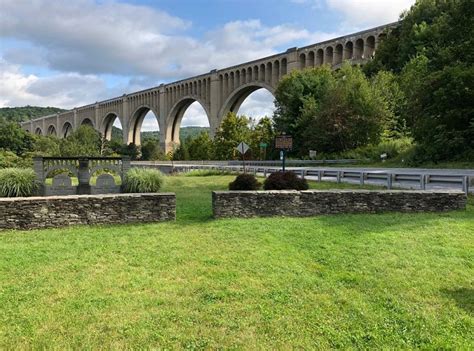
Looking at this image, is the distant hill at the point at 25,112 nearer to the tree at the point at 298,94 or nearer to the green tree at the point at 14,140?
the green tree at the point at 14,140

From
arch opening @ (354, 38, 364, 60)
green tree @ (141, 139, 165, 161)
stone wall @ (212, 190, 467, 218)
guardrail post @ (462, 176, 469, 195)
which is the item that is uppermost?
arch opening @ (354, 38, 364, 60)

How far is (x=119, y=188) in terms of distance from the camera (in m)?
14.4

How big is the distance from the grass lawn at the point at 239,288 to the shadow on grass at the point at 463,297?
0.02m

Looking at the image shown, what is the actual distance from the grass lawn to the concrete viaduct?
152 feet

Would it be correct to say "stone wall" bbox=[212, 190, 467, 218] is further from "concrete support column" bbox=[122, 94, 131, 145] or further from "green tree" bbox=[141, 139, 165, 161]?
"concrete support column" bbox=[122, 94, 131, 145]

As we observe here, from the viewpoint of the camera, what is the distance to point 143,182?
13438 mm

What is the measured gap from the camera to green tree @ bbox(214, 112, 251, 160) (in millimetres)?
53375

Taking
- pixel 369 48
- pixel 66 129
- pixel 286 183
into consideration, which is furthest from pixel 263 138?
pixel 66 129

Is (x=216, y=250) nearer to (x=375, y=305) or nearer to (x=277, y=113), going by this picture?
(x=375, y=305)

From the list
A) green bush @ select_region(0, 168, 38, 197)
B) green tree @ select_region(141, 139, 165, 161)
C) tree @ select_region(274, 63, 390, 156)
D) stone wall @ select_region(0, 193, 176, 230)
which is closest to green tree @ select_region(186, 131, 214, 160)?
green tree @ select_region(141, 139, 165, 161)

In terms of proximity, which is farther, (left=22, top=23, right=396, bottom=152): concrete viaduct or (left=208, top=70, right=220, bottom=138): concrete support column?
(left=208, top=70, right=220, bottom=138): concrete support column

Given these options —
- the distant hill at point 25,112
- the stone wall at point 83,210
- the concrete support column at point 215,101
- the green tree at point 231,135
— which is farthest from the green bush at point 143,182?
the distant hill at point 25,112

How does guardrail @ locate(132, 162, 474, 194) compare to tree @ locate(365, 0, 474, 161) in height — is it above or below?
below

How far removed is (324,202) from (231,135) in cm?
4492
